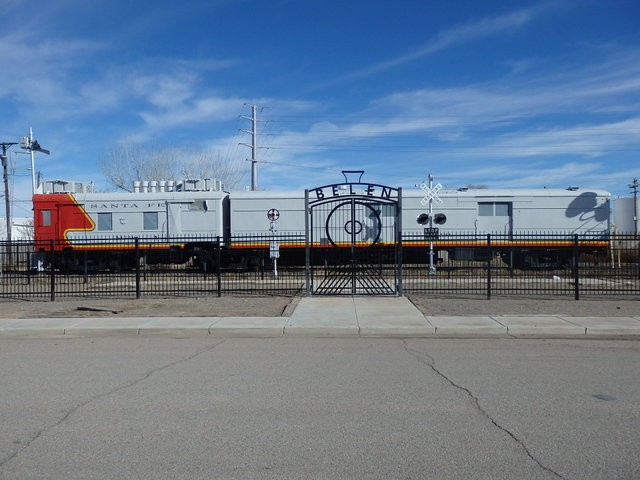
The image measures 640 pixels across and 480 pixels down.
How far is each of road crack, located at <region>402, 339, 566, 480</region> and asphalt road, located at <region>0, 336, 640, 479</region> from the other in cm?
3

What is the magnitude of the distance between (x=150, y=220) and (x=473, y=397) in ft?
71.1

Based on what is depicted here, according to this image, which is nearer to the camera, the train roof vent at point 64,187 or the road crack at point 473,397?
the road crack at point 473,397

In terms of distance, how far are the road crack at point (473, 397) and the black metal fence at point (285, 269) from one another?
6.63 metres

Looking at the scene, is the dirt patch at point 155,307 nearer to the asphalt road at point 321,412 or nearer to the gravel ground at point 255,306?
the gravel ground at point 255,306

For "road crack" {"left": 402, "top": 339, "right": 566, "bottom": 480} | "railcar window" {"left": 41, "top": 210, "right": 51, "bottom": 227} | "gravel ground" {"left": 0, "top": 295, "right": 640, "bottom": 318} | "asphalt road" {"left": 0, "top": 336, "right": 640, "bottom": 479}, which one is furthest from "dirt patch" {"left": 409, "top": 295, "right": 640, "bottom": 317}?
"railcar window" {"left": 41, "top": 210, "right": 51, "bottom": 227}

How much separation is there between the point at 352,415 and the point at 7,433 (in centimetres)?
328

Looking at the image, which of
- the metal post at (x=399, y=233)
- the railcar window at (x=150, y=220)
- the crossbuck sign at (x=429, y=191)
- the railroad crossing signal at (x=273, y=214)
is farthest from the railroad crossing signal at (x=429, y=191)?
the railcar window at (x=150, y=220)

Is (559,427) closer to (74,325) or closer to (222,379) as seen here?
(222,379)

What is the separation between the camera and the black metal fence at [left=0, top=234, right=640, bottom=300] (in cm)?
1762

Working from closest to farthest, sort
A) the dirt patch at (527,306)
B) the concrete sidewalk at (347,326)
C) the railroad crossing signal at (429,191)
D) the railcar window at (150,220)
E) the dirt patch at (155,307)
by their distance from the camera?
the concrete sidewalk at (347,326) < the dirt patch at (527,306) < the dirt patch at (155,307) < the railroad crossing signal at (429,191) < the railcar window at (150,220)

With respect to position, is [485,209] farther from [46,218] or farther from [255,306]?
[46,218]

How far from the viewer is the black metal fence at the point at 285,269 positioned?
17.6 m

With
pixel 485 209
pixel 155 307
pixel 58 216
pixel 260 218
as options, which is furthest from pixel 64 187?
pixel 485 209

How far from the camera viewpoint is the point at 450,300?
1573 centimetres
